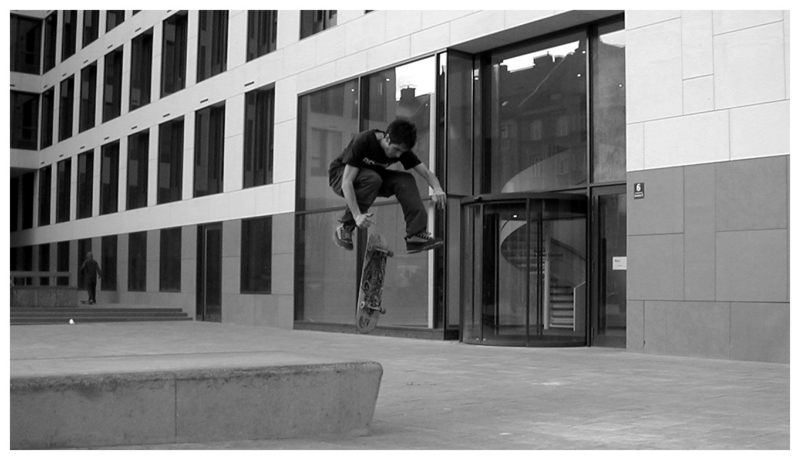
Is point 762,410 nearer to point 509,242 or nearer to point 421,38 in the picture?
point 509,242

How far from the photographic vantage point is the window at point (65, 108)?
35.7 meters

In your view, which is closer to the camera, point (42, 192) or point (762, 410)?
point (762, 410)

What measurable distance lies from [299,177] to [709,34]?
1049 centimetres

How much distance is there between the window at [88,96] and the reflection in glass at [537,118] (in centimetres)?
2038

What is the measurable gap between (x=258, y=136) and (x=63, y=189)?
51.9 ft

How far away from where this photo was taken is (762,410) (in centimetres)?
811

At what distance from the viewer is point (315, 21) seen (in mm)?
20812

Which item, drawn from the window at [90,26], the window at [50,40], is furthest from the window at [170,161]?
the window at [50,40]

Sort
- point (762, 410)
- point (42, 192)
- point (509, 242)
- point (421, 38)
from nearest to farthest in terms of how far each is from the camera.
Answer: point (762, 410) → point (509, 242) → point (421, 38) → point (42, 192)

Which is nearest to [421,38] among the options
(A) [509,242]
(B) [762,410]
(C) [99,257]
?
(A) [509,242]

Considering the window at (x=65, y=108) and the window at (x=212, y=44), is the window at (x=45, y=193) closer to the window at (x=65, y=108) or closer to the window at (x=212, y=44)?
the window at (x=65, y=108)

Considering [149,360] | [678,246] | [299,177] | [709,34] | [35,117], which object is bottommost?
[149,360]

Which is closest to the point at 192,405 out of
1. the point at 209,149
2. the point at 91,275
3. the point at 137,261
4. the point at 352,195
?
the point at 352,195

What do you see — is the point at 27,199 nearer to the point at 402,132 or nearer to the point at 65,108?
the point at 65,108
